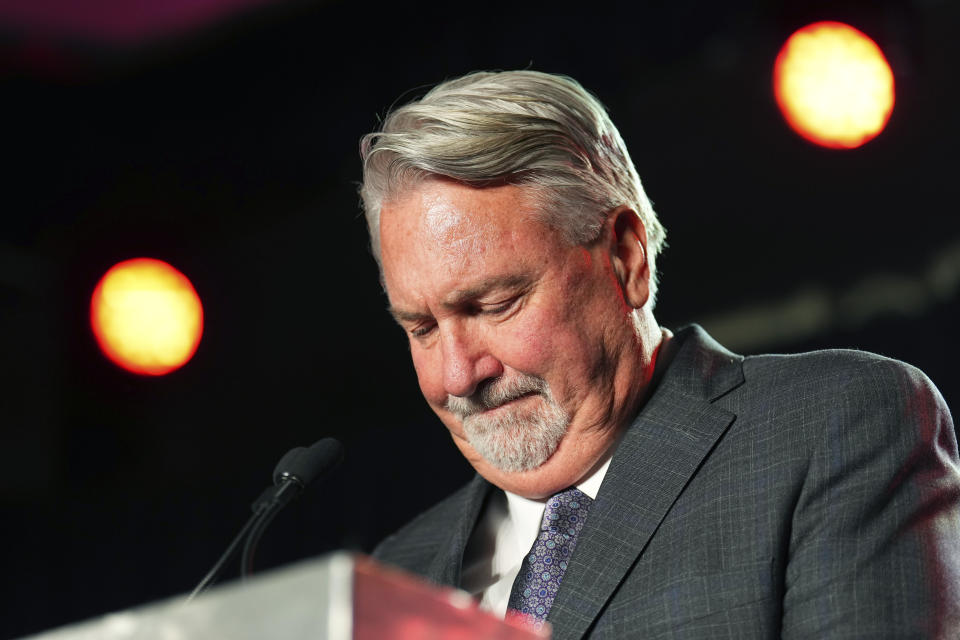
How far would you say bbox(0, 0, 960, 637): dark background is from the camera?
3609mm

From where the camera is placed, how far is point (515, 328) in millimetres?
2141

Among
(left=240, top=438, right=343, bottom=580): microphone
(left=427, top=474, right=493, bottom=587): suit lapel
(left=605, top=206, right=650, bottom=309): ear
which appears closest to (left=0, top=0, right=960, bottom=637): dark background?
(left=605, top=206, right=650, bottom=309): ear

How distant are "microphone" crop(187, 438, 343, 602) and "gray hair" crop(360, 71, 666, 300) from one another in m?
0.54

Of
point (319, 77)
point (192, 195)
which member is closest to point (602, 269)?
point (319, 77)

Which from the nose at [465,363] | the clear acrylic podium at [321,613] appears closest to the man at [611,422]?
the nose at [465,363]

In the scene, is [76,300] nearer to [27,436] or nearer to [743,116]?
[27,436]

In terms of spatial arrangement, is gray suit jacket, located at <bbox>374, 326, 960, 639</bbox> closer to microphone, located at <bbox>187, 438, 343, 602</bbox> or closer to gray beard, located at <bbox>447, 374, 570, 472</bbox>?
gray beard, located at <bbox>447, 374, 570, 472</bbox>

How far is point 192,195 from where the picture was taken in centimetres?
502

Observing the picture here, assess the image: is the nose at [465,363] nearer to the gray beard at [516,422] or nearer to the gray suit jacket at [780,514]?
the gray beard at [516,422]

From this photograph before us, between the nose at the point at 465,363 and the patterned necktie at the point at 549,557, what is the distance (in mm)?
264

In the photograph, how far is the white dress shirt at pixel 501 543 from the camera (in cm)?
223

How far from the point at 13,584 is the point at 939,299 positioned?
4.07 metres

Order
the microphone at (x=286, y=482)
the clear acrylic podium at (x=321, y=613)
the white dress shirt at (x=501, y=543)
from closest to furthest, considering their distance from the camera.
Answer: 1. the clear acrylic podium at (x=321, y=613)
2. the microphone at (x=286, y=482)
3. the white dress shirt at (x=501, y=543)

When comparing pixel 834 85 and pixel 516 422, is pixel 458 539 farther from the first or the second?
pixel 834 85
